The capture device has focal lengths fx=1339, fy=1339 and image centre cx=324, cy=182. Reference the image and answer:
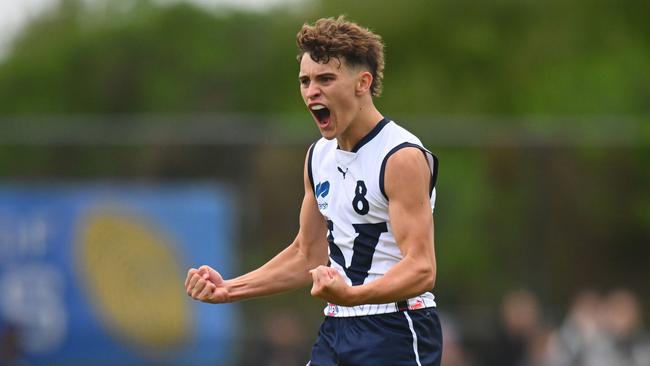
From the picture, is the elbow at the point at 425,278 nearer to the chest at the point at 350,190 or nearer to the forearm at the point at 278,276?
the chest at the point at 350,190

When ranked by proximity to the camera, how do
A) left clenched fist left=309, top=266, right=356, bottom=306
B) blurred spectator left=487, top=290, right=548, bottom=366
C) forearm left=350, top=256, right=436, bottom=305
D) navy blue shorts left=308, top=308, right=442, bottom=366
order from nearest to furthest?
left clenched fist left=309, top=266, right=356, bottom=306
forearm left=350, top=256, right=436, bottom=305
navy blue shorts left=308, top=308, right=442, bottom=366
blurred spectator left=487, top=290, right=548, bottom=366

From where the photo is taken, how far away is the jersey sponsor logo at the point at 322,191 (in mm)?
6227

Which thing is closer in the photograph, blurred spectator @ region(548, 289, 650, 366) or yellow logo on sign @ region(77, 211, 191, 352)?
blurred spectator @ region(548, 289, 650, 366)

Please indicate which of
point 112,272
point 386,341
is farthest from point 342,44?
point 112,272

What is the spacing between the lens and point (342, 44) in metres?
6.03

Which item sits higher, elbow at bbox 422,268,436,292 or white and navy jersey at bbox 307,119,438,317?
white and navy jersey at bbox 307,119,438,317

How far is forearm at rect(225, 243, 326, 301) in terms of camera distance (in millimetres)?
6404

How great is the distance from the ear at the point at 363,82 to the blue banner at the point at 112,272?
10.7 m

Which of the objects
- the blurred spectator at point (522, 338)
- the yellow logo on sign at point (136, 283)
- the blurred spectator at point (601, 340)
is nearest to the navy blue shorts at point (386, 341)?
the blurred spectator at point (601, 340)

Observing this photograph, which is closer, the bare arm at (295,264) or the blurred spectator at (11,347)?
the bare arm at (295,264)

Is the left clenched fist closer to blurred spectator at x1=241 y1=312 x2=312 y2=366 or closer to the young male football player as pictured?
the young male football player

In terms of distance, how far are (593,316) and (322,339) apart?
958 cm

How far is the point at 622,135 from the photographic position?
61.6 feet

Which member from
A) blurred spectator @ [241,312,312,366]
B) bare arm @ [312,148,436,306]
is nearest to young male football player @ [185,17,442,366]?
bare arm @ [312,148,436,306]
